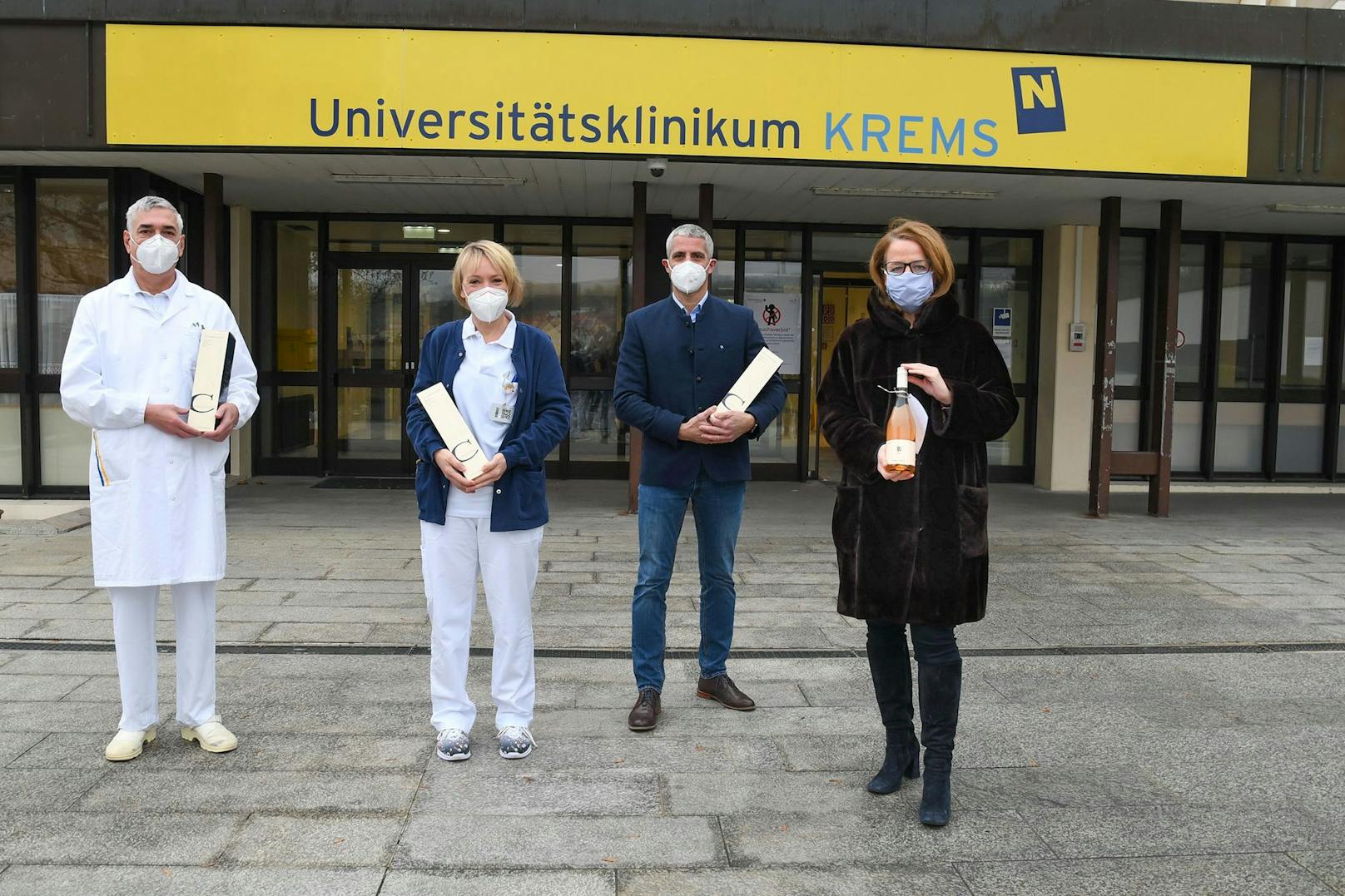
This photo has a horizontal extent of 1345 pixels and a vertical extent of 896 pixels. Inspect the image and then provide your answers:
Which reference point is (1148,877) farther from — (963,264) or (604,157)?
(963,264)

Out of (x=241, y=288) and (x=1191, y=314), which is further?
(x=1191, y=314)

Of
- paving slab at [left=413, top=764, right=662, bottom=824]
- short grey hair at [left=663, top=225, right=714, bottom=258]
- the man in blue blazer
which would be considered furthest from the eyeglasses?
paving slab at [left=413, top=764, right=662, bottom=824]

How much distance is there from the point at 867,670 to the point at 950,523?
5.84 feet

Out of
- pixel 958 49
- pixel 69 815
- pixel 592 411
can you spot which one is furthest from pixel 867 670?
pixel 592 411

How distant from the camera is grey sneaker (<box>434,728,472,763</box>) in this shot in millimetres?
3740

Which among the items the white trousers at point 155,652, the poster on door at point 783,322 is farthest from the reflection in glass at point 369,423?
the white trousers at point 155,652

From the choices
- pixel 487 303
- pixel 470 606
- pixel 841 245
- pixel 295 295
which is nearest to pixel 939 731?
pixel 470 606

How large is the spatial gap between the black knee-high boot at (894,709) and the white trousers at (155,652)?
7.56ft

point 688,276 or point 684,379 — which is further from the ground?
point 688,276

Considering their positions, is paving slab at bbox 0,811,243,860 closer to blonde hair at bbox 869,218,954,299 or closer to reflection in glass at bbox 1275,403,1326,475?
blonde hair at bbox 869,218,954,299

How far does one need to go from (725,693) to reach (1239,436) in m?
10.1

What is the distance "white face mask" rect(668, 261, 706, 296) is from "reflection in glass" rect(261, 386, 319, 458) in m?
8.31

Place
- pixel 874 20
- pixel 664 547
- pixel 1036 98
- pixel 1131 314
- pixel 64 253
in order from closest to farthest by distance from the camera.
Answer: pixel 664 547 → pixel 874 20 → pixel 1036 98 → pixel 64 253 → pixel 1131 314

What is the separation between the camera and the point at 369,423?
11.6 metres
